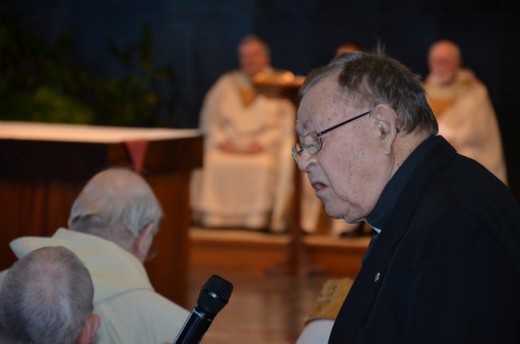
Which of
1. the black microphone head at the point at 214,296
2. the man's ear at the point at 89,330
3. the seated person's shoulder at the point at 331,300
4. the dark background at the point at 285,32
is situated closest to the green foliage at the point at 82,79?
the dark background at the point at 285,32

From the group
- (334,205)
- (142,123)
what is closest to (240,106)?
(142,123)

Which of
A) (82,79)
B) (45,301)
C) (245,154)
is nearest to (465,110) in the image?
(245,154)

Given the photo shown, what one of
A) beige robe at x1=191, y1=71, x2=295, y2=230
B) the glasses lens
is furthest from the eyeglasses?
beige robe at x1=191, y1=71, x2=295, y2=230

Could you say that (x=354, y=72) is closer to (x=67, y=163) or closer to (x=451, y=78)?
(x=67, y=163)

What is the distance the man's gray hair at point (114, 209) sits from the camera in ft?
12.3

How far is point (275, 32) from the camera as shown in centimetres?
1321

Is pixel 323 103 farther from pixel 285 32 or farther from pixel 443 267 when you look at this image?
pixel 285 32

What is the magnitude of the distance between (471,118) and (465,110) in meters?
0.10

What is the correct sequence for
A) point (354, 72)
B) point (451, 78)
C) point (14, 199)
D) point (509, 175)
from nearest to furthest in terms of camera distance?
point (354, 72) → point (14, 199) → point (451, 78) → point (509, 175)

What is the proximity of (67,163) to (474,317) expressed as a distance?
373cm

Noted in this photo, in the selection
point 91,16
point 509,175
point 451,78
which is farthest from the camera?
point 91,16

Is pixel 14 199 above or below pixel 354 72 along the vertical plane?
below

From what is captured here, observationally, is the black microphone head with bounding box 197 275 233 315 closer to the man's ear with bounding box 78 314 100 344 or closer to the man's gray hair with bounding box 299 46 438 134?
the man's ear with bounding box 78 314 100 344

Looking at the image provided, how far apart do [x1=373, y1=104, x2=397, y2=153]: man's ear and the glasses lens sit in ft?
0.46
